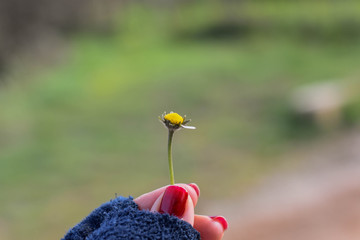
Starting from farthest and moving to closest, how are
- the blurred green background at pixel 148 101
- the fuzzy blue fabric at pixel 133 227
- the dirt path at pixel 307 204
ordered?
the blurred green background at pixel 148 101, the dirt path at pixel 307 204, the fuzzy blue fabric at pixel 133 227

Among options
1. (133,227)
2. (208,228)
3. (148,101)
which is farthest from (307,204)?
(133,227)

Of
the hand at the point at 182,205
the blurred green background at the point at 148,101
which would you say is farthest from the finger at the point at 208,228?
the blurred green background at the point at 148,101

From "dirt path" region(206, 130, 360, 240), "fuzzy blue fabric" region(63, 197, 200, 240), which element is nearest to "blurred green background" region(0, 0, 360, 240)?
"dirt path" region(206, 130, 360, 240)

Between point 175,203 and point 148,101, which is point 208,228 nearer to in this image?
point 175,203

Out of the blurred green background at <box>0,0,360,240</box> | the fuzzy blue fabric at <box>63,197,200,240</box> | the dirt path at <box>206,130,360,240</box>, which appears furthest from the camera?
the blurred green background at <box>0,0,360,240</box>

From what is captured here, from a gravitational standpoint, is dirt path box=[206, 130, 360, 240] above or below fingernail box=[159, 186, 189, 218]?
above

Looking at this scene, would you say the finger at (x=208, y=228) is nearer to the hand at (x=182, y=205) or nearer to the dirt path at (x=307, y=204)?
the hand at (x=182, y=205)

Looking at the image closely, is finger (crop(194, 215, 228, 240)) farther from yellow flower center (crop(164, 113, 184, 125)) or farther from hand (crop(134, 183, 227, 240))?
yellow flower center (crop(164, 113, 184, 125))

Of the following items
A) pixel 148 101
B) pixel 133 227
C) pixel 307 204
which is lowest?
pixel 133 227
